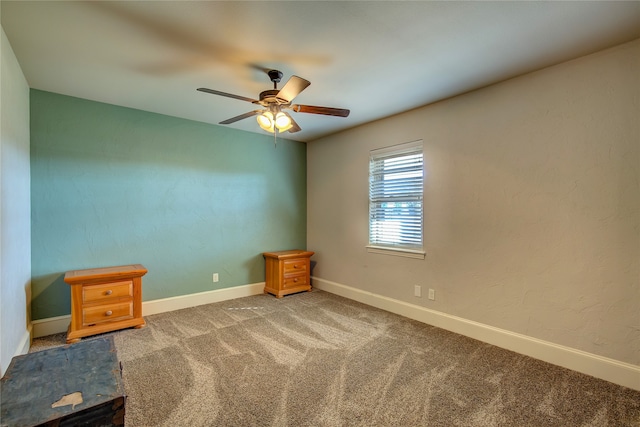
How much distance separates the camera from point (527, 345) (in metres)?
2.59

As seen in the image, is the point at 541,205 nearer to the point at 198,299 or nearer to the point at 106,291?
the point at 198,299

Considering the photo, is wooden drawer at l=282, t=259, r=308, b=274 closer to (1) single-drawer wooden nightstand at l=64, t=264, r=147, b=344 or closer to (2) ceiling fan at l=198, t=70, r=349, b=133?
(1) single-drawer wooden nightstand at l=64, t=264, r=147, b=344

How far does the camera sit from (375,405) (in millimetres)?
1937

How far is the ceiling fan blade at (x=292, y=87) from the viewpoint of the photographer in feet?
6.92

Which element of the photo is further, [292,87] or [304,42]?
[292,87]

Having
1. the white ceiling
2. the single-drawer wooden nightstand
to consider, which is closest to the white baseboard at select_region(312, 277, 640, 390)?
the white ceiling

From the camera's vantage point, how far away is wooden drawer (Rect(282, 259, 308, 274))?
4.38 m

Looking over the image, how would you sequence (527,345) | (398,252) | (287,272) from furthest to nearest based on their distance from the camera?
1. (287,272)
2. (398,252)
3. (527,345)

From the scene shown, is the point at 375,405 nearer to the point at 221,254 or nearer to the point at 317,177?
the point at 221,254

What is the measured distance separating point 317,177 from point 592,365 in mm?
3816

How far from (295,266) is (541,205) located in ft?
10.2

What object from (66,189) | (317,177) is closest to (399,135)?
(317,177)

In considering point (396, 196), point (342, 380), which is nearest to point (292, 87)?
point (396, 196)

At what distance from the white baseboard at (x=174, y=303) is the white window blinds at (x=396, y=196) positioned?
77.6 inches
